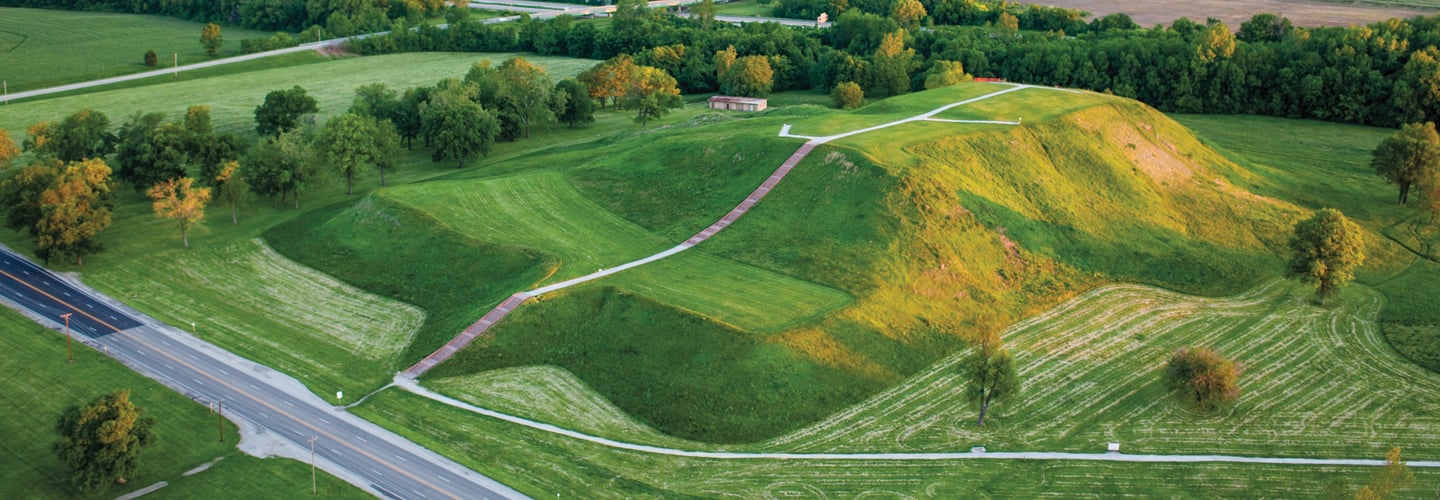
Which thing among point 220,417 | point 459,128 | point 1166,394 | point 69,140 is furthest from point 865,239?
point 69,140

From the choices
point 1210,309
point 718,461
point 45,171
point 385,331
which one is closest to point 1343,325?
point 1210,309

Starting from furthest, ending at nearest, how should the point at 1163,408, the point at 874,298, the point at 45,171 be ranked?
1. the point at 45,171
2. the point at 874,298
3. the point at 1163,408

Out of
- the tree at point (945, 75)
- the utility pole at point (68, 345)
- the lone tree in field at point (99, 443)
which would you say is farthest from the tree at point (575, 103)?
the lone tree in field at point (99, 443)

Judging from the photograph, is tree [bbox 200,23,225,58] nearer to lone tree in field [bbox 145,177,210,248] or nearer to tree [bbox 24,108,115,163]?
tree [bbox 24,108,115,163]

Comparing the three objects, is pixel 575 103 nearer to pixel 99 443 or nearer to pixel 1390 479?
pixel 99 443

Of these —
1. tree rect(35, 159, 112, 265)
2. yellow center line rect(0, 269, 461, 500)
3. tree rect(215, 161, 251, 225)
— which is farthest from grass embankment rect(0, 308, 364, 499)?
tree rect(215, 161, 251, 225)

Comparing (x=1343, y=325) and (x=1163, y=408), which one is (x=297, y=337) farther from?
(x=1343, y=325)
